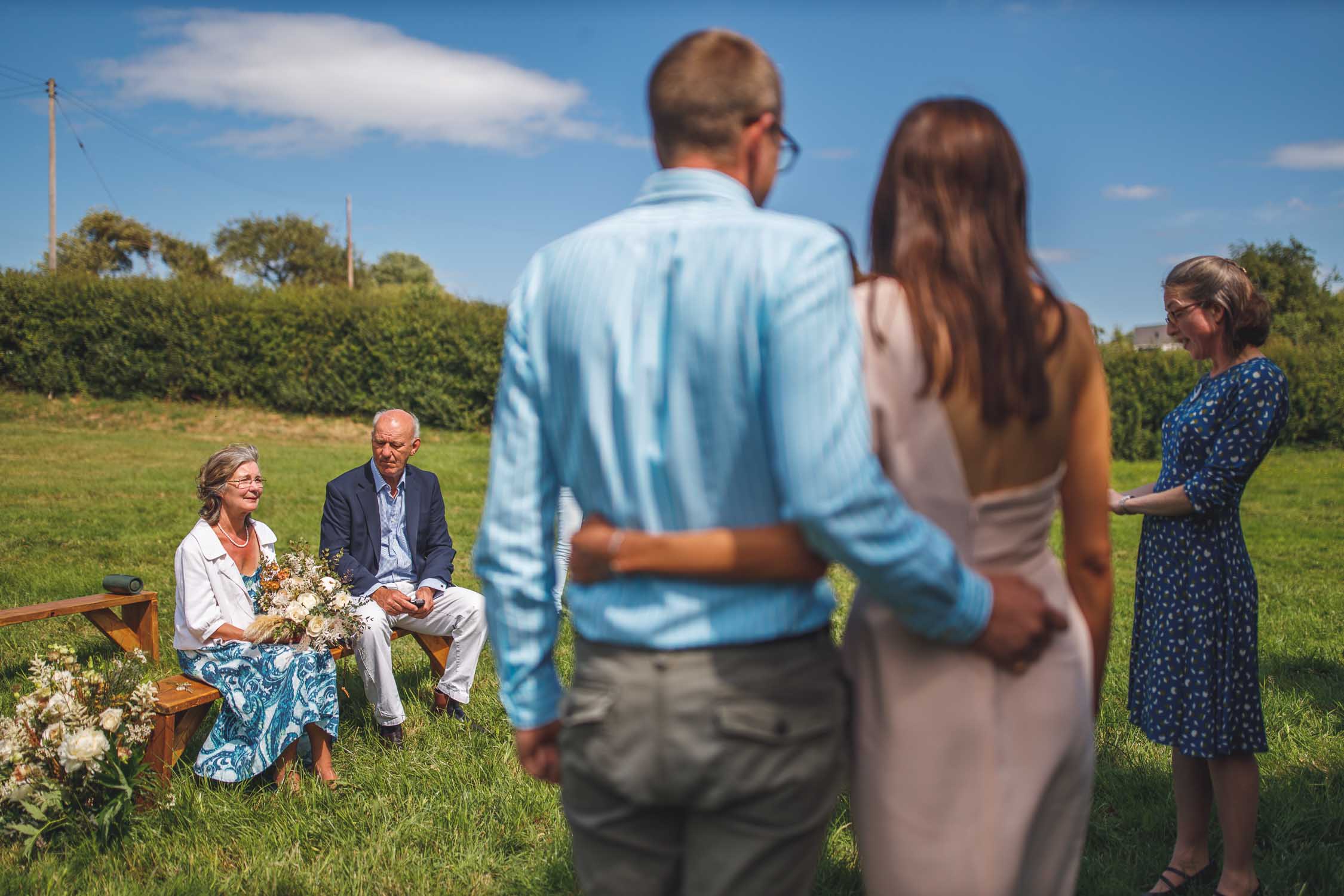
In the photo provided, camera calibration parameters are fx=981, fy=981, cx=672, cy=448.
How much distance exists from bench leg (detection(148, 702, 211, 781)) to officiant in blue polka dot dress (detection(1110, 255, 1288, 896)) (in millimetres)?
4064

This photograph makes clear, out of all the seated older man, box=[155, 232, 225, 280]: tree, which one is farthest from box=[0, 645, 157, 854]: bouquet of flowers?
box=[155, 232, 225, 280]: tree

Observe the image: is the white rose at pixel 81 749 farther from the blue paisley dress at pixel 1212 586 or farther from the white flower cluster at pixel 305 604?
the blue paisley dress at pixel 1212 586

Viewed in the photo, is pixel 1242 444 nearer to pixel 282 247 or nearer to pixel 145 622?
pixel 145 622

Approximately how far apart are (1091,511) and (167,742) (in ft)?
13.7

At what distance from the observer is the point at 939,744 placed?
65.4 inches

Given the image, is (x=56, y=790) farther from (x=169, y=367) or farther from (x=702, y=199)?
(x=169, y=367)

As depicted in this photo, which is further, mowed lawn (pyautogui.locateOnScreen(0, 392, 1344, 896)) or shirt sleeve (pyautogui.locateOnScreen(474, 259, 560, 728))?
mowed lawn (pyautogui.locateOnScreen(0, 392, 1344, 896))

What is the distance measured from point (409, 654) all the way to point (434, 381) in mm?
16167

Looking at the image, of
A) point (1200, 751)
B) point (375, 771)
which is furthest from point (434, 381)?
point (1200, 751)

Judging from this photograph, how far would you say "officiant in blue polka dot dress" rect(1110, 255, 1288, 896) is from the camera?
337 cm

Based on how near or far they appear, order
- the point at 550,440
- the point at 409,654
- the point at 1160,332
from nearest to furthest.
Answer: the point at 550,440 < the point at 409,654 < the point at 1160,332

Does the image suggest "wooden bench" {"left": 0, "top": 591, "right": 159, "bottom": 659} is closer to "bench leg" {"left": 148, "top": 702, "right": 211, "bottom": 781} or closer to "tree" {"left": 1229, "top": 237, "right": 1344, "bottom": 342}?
"bench leg" {"left": 148, "top": 702, "right": 211, "bottom": 781}

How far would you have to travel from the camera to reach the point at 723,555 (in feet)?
5.06

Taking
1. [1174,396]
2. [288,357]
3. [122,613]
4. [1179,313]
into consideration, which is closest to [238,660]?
[122,613]
